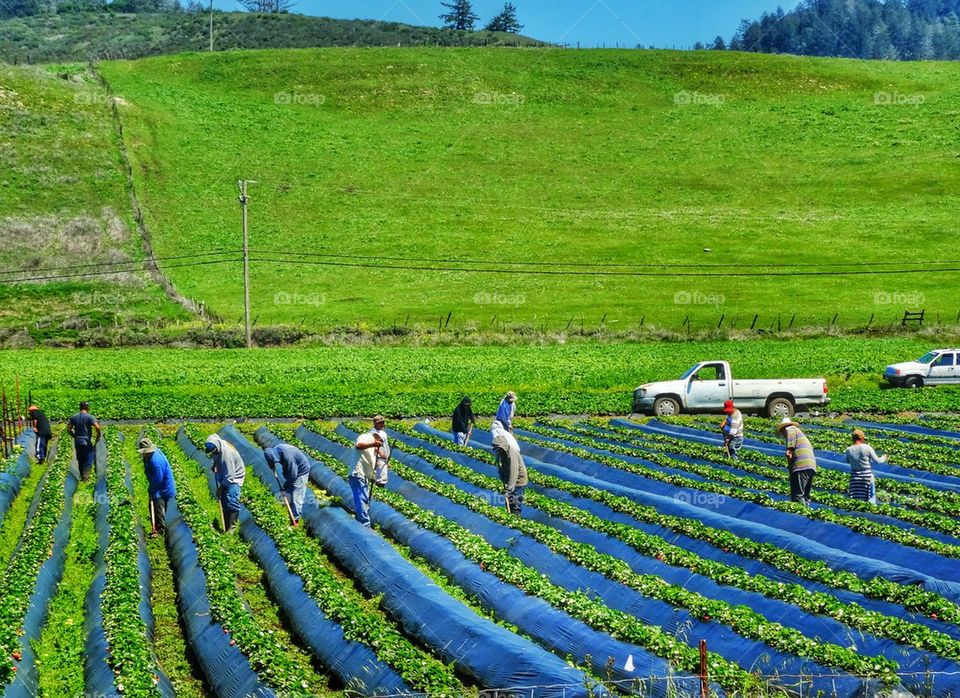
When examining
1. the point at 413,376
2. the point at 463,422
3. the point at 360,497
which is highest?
the point at 360,497

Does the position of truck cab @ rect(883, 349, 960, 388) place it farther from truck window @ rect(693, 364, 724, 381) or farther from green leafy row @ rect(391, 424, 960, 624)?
green leafy row @ rect(391, 424, 960, 624)

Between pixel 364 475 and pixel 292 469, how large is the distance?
1.34 meters

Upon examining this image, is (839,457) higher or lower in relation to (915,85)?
lower

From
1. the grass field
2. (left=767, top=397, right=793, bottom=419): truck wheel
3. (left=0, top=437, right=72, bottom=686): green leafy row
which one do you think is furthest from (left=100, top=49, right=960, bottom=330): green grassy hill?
(left=0, top=437, right=72, bottom=686): green leafy row

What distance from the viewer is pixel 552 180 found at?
9350 cm

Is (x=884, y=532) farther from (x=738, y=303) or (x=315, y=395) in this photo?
(x=738, y=303)

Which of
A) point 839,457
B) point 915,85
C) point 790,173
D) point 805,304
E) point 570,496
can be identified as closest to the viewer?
point 570,496

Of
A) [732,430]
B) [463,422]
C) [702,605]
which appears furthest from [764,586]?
[463,422]

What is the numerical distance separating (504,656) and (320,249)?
69.1 meters

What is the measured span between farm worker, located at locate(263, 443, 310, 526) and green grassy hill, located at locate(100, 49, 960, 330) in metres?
42.1

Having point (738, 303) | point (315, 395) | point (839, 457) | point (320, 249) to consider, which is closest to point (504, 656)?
point (839, 457)

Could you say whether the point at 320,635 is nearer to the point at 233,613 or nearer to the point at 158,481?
the point at 233,613

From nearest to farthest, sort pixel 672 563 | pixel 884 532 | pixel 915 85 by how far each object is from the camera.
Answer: pixel 672 563 → pixel 884 532 → pixel 915 85

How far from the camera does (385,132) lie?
10294cm
